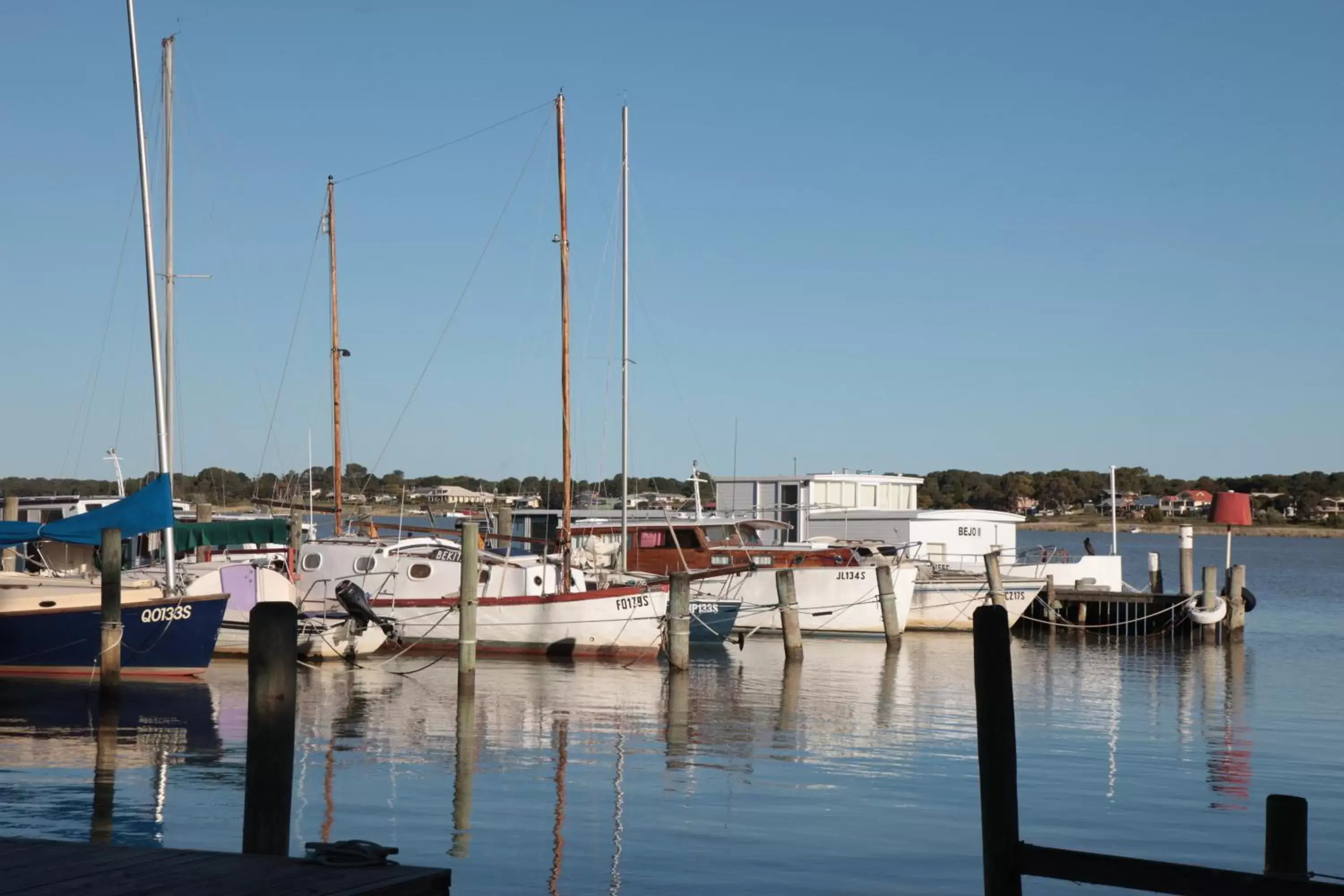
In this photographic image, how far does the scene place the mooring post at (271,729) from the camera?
9.16 m

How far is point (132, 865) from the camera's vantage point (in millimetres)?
8266

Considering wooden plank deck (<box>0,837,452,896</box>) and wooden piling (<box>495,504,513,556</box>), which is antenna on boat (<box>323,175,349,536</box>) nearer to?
wooden piling (<box>495,504,513,556</box>)

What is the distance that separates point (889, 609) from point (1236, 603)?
12720 millimetres

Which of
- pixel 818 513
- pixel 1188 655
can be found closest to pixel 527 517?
pixel 818 513

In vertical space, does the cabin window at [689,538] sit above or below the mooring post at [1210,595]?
above

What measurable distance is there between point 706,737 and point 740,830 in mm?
6771

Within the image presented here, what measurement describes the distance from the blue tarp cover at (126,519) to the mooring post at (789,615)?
13624 mm

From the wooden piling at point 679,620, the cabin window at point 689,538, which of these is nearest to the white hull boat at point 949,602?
the cabin window at point 689,538

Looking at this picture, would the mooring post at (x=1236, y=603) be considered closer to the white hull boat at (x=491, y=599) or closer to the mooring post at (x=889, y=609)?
the mooring post at (x=889, y=609)

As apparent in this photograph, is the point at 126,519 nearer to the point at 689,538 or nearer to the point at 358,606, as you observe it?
the point at 358,606

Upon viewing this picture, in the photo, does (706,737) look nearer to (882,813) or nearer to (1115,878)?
(882,813)

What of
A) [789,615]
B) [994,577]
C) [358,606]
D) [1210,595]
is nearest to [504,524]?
[789,615]

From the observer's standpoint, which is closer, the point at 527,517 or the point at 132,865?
the point at 132,865

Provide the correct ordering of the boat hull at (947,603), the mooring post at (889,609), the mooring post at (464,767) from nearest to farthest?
the mooring post at (464,767) < the mooring post at (889,609) < the boat hull at (947,603)
